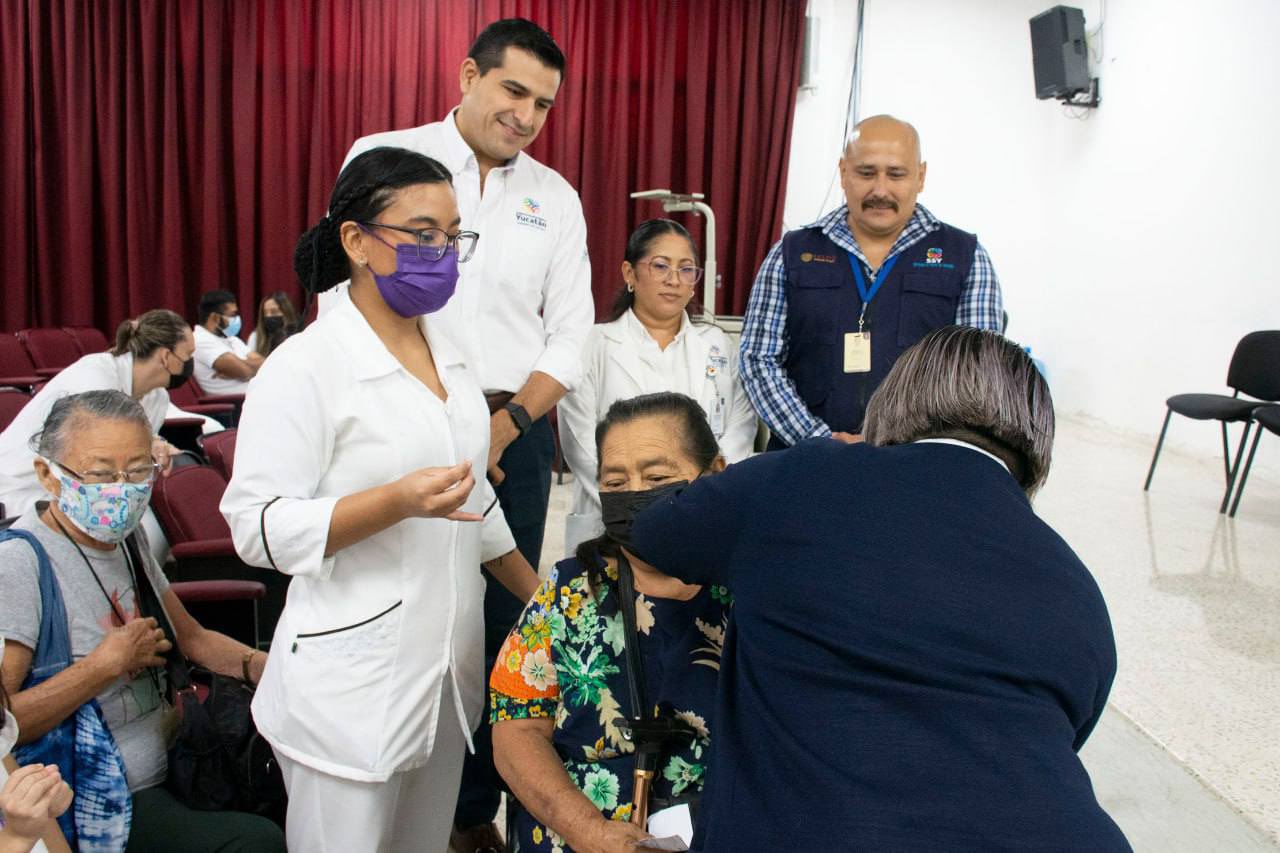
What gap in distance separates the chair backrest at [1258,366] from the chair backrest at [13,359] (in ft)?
20.8

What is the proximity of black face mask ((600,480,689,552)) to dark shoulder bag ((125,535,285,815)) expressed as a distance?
2.34ft

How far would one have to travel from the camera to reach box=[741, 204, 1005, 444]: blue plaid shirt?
7.43 ft

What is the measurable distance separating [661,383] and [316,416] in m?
1.41

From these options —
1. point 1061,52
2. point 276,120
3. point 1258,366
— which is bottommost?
point 1258,366

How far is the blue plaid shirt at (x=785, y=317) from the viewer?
2.26 meters

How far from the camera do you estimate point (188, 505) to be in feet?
8.55

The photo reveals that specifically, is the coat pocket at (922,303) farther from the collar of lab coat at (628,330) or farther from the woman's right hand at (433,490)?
the woman's right hand at (433,490)

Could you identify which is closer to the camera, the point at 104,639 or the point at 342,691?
the point at 342,691

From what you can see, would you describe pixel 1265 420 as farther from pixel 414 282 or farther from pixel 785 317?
pixel 414 282

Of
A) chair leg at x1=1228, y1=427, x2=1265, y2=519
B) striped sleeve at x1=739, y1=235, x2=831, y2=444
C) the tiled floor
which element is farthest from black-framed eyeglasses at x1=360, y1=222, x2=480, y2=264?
chair leg at x1=1228, y1=427, x2=1265, y2=519

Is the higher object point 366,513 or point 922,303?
point 922,303

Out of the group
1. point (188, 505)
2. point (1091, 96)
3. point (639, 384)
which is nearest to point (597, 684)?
point (639, 384)

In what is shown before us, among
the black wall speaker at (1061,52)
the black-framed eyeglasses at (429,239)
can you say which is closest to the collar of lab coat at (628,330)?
the black-framed eyeglasses at (429,239)

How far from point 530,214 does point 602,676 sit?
3.68ft
